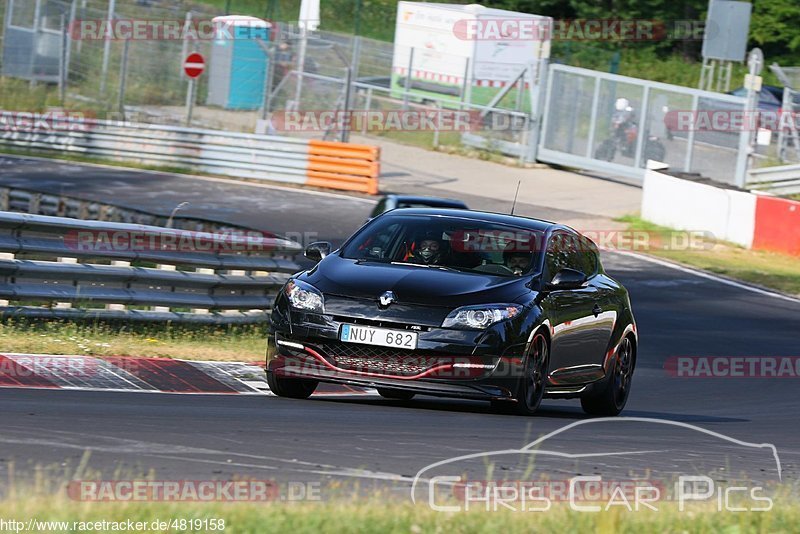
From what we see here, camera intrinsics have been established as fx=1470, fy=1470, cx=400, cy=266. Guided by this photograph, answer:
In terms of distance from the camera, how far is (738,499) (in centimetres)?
690

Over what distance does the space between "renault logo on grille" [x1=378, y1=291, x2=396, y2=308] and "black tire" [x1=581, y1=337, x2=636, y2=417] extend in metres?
2.30

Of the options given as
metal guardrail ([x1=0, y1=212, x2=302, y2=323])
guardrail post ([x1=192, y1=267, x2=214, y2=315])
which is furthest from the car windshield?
guardrail post ([x1=192, y1=267, x2=214, y2=315])

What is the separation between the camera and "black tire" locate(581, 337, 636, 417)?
11.2 m

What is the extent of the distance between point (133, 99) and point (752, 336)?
2315cm

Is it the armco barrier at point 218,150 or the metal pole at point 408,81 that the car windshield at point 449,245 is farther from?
the metal pole at point 408,81

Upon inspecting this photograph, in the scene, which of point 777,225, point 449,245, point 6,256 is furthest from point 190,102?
point 449,245

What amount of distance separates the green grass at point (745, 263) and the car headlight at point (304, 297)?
47.3 feet

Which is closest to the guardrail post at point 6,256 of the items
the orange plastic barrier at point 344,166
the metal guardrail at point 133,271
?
the metal guardrail at point 133,271

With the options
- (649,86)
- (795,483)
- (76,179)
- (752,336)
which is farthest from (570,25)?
(795,483)

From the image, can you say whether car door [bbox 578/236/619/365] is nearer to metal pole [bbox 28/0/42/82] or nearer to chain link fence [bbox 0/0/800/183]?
chain link fence [bbox 0/0/800/183]

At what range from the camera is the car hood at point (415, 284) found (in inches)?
376

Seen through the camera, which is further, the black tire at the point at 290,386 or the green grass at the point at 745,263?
the green grass at the point at 745,263

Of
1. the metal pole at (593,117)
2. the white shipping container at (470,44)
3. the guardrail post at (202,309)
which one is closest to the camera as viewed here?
the guardrail post at (202,309)

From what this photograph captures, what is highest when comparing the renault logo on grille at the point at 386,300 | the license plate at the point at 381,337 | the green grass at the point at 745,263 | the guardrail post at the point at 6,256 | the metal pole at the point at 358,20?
the metal pole at the point at 358,20
